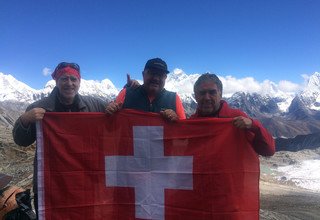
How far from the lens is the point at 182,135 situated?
5.29m

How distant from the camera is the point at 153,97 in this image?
5.48 metres

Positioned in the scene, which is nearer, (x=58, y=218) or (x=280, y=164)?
(x=58, y=218)

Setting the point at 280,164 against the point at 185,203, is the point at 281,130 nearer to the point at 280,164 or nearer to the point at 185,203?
the point at 280,164

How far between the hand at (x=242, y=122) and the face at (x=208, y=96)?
342 millimetres

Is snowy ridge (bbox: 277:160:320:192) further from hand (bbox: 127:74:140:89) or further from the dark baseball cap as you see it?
the dark baseball cap

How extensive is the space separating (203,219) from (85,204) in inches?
58.8

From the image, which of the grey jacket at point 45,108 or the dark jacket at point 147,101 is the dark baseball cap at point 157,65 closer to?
the dark jacket at point 147,101

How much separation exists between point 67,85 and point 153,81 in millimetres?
1103

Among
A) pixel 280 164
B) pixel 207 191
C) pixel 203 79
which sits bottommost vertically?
pixel 280 164

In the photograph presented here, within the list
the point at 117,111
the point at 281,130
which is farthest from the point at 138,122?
the point at 281,130

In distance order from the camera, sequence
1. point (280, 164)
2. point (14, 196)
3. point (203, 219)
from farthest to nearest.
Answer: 1. point (280, 164)
2. point (14, 196)
3. point (203, 219)

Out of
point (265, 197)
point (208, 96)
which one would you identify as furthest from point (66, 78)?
point (265, 197)

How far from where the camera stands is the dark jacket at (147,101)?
543 cm

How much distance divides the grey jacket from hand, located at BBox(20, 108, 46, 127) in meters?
0.06
